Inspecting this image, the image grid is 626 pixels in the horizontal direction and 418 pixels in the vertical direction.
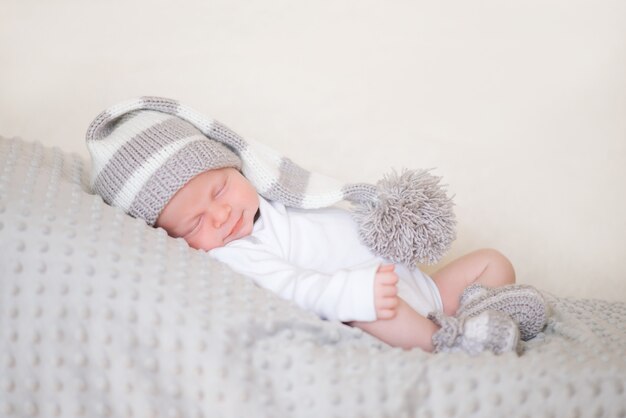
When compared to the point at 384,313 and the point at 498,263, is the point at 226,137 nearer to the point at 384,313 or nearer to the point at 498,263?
the point at 384,313

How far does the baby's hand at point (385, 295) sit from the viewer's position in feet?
3.45

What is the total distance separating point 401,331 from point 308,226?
0.31 meters

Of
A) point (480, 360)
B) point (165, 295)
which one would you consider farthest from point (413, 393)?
point (165, 295)

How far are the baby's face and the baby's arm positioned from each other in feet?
0.99

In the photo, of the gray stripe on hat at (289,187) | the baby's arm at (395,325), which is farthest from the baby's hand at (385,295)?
the gray stripe on hat at (289,187)

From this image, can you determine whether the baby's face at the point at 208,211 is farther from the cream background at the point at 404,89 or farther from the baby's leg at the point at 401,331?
the cream background at the point at 404,89

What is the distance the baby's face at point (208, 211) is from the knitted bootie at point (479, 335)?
0.41m

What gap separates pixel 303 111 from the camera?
1.97 meters

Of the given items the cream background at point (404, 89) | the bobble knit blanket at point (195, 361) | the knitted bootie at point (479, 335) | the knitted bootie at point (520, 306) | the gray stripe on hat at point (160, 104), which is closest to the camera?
the bobble knit blanket at point (195, 361)

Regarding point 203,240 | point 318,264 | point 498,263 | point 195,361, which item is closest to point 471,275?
point 498,263

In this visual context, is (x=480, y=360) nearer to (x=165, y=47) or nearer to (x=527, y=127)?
(x=527, y=127)

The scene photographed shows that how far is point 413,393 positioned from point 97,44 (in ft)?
5.02

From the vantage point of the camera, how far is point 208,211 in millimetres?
1208

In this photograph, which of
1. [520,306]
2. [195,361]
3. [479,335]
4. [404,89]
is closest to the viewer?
[195,361]
